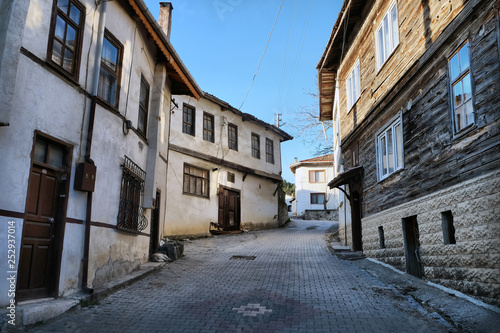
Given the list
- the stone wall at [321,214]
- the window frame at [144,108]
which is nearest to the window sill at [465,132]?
the window frame at [144,108]

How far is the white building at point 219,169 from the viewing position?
17.7 meters

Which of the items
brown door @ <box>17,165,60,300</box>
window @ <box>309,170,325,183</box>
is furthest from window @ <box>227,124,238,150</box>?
window @ <box>309,170,325,183</box>

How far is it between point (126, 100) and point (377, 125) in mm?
6572

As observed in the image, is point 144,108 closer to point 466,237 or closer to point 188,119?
point 466,237

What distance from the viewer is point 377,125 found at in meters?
10.9

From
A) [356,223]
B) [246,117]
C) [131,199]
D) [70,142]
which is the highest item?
[246,117]

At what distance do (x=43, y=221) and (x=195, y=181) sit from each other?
12.9 metres

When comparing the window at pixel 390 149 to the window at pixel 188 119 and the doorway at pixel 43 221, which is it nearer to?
the doorway at pixel 43 221

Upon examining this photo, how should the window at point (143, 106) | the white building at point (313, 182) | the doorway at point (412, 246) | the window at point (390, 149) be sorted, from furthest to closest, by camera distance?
the white building at point (313, 182)
the window at point (143, 106)
the window at point (390, 149)
the doorway at point (412, 246)

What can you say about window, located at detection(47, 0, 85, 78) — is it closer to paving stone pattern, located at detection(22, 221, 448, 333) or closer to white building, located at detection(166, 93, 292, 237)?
paving stone pattern, located at detection(22, 221, 448, 333)

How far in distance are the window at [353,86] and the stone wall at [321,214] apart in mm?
25078

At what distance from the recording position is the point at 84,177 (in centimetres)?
652

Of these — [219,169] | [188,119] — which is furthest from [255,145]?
[188,119]

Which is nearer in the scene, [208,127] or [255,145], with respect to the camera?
[208,127]
